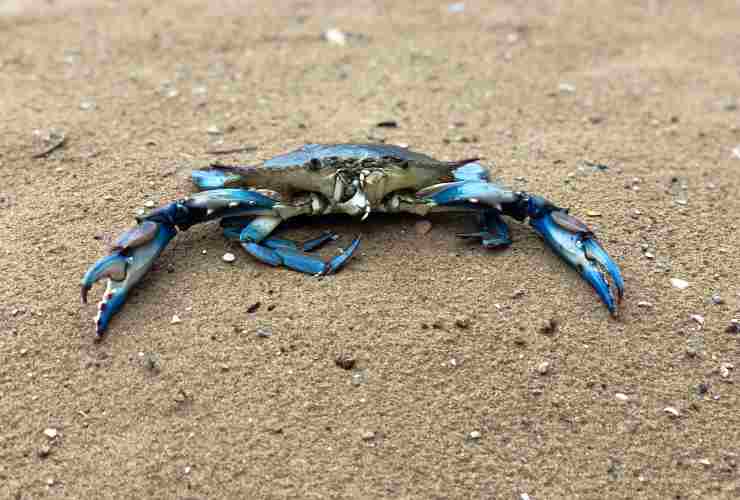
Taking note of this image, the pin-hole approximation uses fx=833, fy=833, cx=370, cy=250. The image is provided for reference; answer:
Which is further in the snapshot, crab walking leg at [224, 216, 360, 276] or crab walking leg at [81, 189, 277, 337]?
crab walking leg at [224, 216, 360, 276]

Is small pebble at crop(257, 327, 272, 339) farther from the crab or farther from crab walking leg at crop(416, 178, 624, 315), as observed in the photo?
crab walking leg at crop(416, 178, 624, 315)

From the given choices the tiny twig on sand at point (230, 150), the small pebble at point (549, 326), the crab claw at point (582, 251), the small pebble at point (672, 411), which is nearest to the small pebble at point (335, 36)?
the tiny twig on sand at point (230, 150)

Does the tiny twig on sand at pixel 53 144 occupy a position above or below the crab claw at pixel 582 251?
above

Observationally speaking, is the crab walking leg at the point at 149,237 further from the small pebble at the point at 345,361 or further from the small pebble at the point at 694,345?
the small pebble at the point at 694,345

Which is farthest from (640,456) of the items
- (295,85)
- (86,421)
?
(295,85)

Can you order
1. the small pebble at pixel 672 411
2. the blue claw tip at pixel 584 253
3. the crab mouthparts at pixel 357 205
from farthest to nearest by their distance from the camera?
the crab mouthparts at pixel 357 205, the blue claw tip at pixel 584 253, the small pebble at pixel 672 411

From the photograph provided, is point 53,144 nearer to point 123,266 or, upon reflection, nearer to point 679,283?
point 123,266

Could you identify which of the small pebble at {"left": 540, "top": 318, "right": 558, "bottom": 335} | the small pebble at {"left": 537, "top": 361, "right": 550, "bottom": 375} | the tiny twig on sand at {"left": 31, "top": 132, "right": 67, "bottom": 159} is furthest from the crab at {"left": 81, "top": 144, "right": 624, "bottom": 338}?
the tiny twig on sand at {"left": 31, "top": 132, "right": 67, "bottom": 159}
